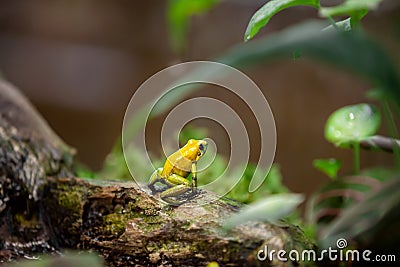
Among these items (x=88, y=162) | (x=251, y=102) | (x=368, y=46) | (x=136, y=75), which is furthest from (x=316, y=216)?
(x=136, y=75)

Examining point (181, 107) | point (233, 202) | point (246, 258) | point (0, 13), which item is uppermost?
point (0, 13)

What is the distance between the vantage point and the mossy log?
2.06 ft

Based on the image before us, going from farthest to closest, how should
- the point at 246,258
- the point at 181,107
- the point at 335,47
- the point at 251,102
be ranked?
the point at 181,107
the point at 251,102
the point at 246,258
the point at 335,47

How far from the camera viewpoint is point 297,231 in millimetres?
658

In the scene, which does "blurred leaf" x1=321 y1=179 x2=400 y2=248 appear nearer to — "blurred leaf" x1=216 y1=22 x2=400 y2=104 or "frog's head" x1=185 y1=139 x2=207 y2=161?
"blurred leaf" x1=216 y1=22 x2=400 y2=104

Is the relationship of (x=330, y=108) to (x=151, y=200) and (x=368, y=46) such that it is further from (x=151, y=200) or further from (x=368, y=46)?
(x=368, y=46)

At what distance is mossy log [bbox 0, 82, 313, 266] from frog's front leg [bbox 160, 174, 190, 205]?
0.01m

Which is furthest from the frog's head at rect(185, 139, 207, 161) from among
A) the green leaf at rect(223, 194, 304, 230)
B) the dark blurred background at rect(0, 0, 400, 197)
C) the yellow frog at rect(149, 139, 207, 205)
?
the dark blurred background at rect(0, 0, 400, 197)

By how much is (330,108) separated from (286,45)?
1845 millimetres

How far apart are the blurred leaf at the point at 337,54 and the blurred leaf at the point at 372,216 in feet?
0.38

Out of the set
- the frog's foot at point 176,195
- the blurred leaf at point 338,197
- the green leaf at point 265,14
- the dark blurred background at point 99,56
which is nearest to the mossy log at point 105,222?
the frog's foot at point 176,195

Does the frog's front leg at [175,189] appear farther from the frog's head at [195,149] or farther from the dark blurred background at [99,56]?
the dark blurred background at [99,56]

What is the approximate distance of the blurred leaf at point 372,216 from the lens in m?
0.50

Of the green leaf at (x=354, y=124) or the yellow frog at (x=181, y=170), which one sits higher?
the green leaf at (x=354, y=124)
